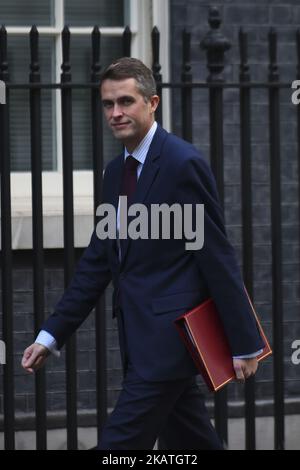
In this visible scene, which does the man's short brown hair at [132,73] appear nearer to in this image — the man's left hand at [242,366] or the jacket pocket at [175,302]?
the jacket pocket at [175,302]

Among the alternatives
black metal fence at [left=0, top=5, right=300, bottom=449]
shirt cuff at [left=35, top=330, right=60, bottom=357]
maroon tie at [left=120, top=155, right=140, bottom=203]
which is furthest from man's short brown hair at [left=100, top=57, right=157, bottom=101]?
black metal fence at [left=0, top=5, right=300, bottom=449]

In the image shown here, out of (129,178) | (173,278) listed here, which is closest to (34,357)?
(173,278)

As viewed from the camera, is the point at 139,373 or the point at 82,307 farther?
the point at 82,307

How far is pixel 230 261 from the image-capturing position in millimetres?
4445

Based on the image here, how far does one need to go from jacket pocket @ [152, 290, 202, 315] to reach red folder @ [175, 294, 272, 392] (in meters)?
0.04

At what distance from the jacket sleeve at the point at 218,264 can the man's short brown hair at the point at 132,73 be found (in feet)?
0.95

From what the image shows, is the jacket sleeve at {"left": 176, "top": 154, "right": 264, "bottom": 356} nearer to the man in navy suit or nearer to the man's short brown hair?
the man in navy suit

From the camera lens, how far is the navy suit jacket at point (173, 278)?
442 centimetres

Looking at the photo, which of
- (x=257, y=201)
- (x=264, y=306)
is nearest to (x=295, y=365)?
(x=264, y=306)

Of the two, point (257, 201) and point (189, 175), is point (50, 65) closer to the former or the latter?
point (257, 201)

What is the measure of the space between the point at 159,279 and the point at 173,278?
0.16 ft

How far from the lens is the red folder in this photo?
439 centimetres
